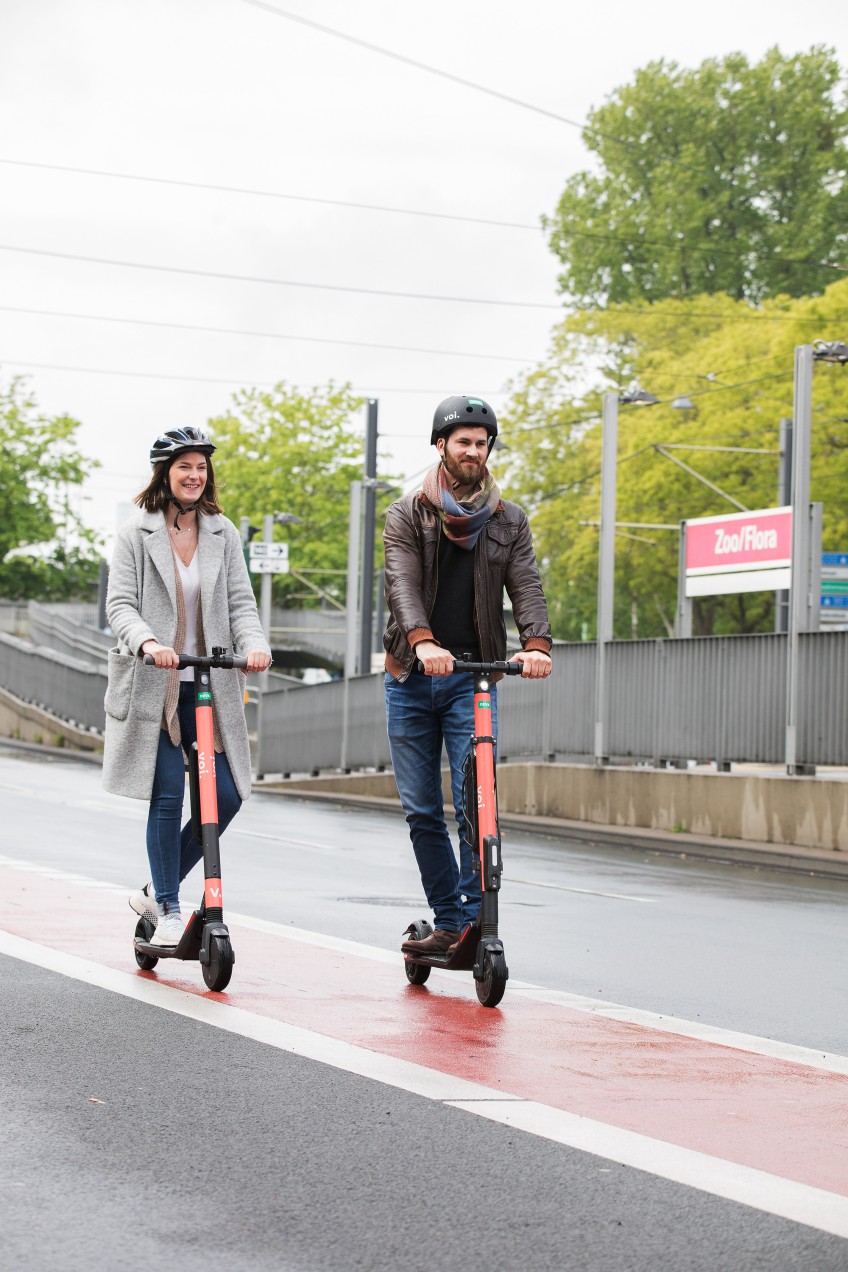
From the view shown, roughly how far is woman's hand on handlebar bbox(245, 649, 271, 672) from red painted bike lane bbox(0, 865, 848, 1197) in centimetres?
108

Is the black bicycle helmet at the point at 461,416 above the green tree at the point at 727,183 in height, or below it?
below

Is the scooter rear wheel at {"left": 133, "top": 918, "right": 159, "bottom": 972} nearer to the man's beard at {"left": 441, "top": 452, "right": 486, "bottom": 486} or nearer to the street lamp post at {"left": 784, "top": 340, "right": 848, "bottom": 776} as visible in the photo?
the man's beard at {"left": 441, "top": 452, "right": 486, "bottom": 486}

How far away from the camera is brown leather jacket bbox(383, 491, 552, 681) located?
657 cm

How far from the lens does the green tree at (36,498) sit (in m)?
65.2

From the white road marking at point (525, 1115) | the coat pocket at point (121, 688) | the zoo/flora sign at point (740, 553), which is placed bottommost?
the white road marking at point (525, 1115)

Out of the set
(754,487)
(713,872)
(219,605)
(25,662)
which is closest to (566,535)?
(754,487)

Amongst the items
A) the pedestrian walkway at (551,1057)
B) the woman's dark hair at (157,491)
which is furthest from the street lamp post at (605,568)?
the woman's dark hair at (157,491)

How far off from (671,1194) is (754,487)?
42580 millimetres

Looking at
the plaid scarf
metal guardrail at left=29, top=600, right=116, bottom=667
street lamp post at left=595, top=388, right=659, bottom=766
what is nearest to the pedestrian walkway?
the plaid scarf

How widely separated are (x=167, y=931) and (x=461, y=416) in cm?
204

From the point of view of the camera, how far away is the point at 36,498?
65.9 metres

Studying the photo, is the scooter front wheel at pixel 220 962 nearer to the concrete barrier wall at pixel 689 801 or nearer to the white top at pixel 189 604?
the white top at pixel 189 604

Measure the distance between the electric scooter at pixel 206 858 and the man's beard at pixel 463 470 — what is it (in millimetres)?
955

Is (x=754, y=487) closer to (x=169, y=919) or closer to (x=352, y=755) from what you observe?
(x=352, y=755)
